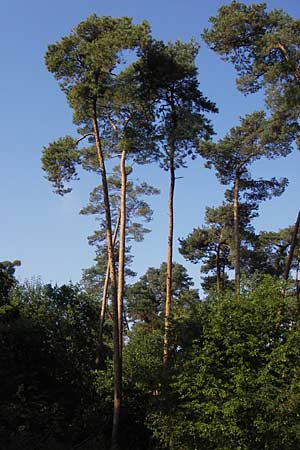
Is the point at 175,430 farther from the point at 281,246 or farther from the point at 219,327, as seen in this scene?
the point at 281,246

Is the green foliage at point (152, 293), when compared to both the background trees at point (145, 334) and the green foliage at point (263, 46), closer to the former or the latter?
the background trees at point (145, 334)

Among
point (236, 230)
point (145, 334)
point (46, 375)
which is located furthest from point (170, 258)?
point (236, 230)

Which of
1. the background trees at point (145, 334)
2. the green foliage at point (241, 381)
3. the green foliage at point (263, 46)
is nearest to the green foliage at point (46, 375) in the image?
the background trees at point (145, 334)

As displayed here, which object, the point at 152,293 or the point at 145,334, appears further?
the point at 152,293

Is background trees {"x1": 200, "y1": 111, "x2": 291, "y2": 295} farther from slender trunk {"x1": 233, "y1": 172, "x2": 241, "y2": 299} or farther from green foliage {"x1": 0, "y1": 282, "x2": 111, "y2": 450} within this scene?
green foliage {"x1": 0, "y1": 282, "x2": 111, "y2": 450}

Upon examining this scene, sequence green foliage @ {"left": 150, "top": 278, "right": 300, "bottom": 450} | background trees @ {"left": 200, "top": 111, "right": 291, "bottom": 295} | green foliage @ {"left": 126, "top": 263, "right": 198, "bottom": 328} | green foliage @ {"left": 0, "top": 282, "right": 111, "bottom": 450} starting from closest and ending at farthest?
green foliage @ {"left": 150, "top": 278, "right": 300, "bottom": 450}
green foliage @ {"left": 0, "top": 282, "right": 111, "bottom": 450}
background trees @ {"left": 200, "top": 111, "right": 291, "bottom": 295}
green foliage @ {"left": 126, "top": 263, "right": 198, "bottom": 328}

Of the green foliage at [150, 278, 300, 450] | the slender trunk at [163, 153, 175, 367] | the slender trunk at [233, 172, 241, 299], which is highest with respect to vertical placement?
the slender trunk at [233, 172, 241, 299]

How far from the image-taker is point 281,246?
32.5m

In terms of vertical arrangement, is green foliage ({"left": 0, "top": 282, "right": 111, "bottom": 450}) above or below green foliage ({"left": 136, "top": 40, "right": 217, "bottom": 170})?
below

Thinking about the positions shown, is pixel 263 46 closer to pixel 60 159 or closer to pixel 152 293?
pixel 60 159

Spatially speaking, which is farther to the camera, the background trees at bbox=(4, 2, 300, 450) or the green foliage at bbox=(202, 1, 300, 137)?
the green foliage at bbox=(202, 1, 300, 137)

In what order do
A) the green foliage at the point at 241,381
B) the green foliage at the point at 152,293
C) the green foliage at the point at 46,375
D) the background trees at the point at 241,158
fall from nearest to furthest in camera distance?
the green foliage at the point at 241,381 → the green foliage at the point at 46,375 → the background trees at the point at 241,158 → the green foliage at the point at 152,293

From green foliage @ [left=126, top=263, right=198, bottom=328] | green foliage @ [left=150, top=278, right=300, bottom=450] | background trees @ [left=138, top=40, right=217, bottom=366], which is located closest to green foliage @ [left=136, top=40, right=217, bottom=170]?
background trees @ [left=138, top=40, right=217, bottom=366]

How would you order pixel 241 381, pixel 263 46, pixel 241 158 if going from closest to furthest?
1. pixel 241 381
2. pixel 263 46
3. pixel 241 158
